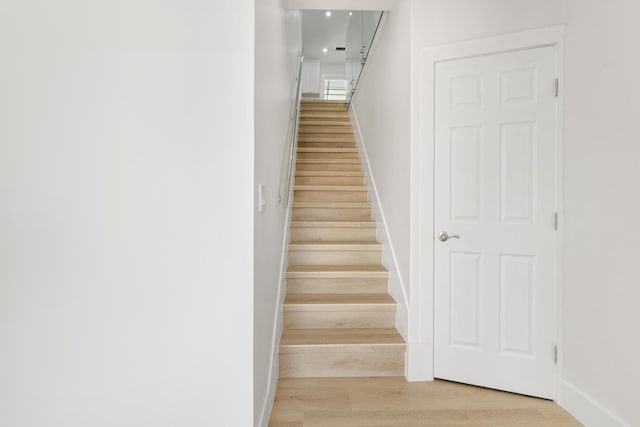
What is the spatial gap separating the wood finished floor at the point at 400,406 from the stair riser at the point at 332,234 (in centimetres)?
136

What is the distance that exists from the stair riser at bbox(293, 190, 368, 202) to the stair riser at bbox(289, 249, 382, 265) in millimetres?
802

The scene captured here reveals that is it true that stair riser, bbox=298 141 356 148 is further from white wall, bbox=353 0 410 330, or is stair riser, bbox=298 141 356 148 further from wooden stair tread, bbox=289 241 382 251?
wooden stair tread, bbox=289 241 382 251

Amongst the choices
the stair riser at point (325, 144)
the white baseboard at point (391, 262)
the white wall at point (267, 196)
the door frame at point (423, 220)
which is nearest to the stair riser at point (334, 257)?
the white baseboard at point (391, 262)

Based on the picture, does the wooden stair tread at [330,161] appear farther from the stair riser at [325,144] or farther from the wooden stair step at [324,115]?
the wooden stair step at [324,115]

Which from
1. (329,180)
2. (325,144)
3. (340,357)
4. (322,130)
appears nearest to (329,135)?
(322,130)

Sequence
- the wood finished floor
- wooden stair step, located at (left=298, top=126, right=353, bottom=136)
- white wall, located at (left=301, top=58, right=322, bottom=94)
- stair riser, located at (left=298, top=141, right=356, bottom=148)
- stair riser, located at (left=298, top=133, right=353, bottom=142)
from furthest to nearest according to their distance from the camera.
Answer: white wall, located at (left=301, top=58, right=322, bottom=94) < wooden stair step, located at (left=298, top=126, right=353, bottom=136) < stair riser, located at (left=298, top=133, right=353, bottom=142) < stair riser, located at (left=298, top=141, right=356, bottom=148) < the wood finished floor

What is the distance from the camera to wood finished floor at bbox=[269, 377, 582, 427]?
6.11 feet

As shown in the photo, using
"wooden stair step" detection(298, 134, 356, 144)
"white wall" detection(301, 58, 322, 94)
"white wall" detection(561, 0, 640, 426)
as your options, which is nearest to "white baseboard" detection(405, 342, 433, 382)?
"white wall" detection(561, 0, 640, 426)

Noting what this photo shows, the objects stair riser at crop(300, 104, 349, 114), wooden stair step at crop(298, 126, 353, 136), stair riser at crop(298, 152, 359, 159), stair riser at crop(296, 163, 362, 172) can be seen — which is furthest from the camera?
stair riser at crop(300, 104, 349, 114)

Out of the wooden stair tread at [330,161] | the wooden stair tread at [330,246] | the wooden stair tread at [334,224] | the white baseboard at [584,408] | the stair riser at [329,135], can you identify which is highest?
the stair riser at [329,135]

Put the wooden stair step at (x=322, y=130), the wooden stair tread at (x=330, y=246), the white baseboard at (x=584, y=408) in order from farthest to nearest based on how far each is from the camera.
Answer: the wooden stair step at (x=322, y=130) → the wooden stair tread at (x=330, y=246) → the white baseboard at (x=584, y=408)

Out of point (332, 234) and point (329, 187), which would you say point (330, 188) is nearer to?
point (329, 187)

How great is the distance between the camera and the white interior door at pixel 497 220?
6.89 feet

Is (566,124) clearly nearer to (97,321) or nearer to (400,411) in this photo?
(400,411)
